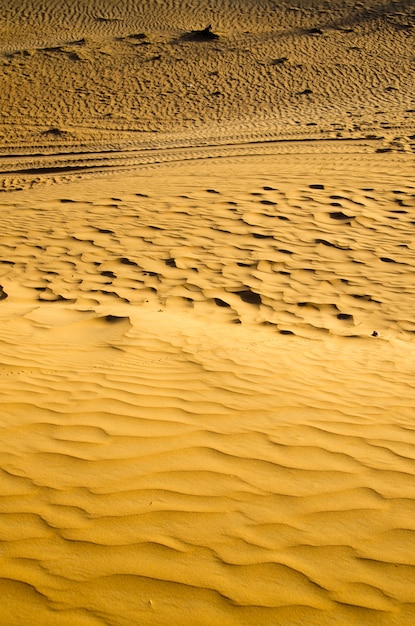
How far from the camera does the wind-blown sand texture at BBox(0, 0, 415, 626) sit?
2.32 metres

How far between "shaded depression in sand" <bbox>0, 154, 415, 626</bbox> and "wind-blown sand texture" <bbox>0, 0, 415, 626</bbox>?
0.04ft

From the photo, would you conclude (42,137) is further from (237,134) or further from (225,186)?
(225,186)

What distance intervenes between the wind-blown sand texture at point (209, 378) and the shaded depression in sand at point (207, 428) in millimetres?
12

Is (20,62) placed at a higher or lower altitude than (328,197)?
higher

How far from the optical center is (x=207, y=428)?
11.0 feet

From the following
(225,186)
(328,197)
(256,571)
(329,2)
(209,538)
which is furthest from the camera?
(329,2)

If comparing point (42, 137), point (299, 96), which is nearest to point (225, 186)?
point (42, 137)

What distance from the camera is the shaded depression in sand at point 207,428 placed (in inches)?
89.7

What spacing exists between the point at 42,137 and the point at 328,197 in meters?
7.73

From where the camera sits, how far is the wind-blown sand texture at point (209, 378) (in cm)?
232

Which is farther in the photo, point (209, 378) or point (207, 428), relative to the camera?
point (209, 378)

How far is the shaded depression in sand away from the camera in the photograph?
2277mm

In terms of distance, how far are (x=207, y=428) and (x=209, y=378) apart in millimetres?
705

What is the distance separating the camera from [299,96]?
58.9 ft
